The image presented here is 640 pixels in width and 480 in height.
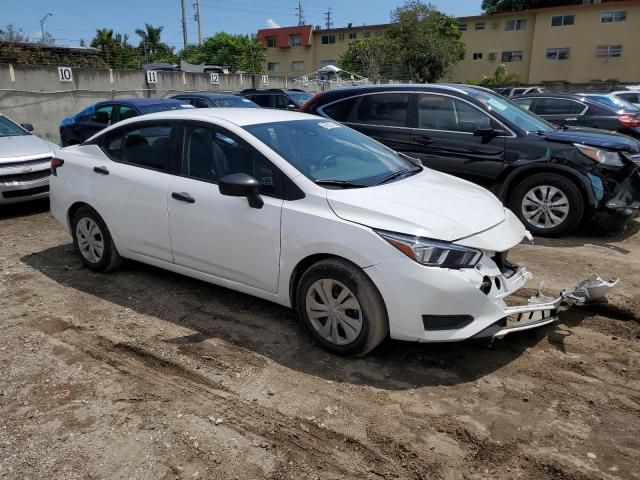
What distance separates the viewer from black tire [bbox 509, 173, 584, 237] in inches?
244

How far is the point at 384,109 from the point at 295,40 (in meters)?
56.9

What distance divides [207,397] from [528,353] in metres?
2.20

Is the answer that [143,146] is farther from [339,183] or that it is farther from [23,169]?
[23,169]

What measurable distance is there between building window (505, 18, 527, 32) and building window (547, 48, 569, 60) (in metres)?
3.40

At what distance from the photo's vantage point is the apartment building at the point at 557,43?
139ft

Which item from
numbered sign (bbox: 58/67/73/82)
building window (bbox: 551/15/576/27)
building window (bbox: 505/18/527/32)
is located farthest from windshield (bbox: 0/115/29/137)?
building window (bbox: 505/18/527/32)

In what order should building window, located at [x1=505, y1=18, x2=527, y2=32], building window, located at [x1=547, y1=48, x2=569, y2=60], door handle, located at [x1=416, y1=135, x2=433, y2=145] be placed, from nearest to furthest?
door handle, located at [x1=416, y1=135, x2=433, y2=145] < building window, located at [x1=547, y1=48, x2=569, y2=60] < building window, located at [x1=505, y1=18, x2=527, y2=32]

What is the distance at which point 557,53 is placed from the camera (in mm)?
45188

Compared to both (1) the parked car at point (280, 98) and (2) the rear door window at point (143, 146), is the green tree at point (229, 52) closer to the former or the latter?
(1) the parked car at point (280, 98)

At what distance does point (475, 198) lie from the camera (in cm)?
399

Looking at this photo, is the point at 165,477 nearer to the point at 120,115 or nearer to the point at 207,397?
the point at 207,397

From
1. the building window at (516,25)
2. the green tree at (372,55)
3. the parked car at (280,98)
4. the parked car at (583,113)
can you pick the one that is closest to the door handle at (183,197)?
the parked car at (583,113)

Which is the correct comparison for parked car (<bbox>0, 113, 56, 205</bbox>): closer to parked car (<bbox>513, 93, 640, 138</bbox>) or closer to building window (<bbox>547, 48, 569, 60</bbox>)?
parked car (<bbox>513, 93, 640, 138</bbox>)

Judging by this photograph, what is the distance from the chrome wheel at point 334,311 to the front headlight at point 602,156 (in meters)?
4.20
